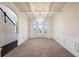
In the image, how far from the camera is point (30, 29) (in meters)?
15.0

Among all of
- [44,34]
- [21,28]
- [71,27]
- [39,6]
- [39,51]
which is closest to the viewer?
[71,27]

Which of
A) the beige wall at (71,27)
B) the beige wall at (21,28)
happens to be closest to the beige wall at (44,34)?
the beige wall at (21,28)

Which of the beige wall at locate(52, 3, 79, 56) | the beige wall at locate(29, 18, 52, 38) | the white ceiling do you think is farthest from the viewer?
the beige wall at locate(29, 18, 52, 38)

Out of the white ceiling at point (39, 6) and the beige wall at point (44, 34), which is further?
the beige wall at point (44, 34)

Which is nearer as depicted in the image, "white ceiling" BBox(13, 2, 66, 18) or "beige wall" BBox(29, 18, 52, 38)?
"white ceiling" BBox(13, 2, 66, 18)

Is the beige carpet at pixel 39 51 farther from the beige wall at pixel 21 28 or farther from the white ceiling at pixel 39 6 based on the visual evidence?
the white ceiling at pixel 39 6

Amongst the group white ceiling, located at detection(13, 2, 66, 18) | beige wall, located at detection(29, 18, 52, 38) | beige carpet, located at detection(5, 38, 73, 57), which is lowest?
beige carpet, located at detection(5, 38, 73, 57)

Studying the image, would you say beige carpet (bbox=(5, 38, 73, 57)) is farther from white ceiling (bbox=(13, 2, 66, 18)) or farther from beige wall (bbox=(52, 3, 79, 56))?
white ceiling (bbox=(13, 2, 66, 18))

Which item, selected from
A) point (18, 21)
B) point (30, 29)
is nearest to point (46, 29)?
point (30, 29)

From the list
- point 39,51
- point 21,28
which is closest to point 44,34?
point 21,28

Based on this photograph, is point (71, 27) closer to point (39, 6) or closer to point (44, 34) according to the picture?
point (39, 6)

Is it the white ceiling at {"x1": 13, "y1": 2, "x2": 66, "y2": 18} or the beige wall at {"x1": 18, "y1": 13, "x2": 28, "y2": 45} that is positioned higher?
the white ceiling at {"x1": 13, "y1": 2, "x2": 66, "y2": 18}

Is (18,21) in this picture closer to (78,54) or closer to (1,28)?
(1,28)

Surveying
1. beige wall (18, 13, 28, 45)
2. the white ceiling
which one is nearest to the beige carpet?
beige wall (18, 13, 28, 45)
